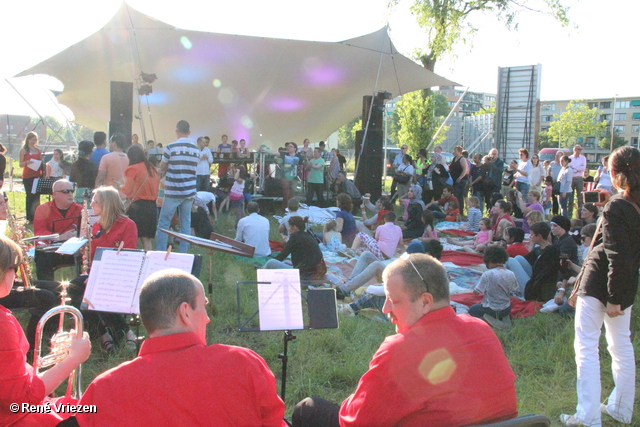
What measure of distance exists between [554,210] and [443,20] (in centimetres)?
878

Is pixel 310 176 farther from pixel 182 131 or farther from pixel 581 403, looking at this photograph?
pixel 581 403

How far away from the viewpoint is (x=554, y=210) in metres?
13.1

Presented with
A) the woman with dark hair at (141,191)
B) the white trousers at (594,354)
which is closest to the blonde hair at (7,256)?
the white trousers at (594,354)

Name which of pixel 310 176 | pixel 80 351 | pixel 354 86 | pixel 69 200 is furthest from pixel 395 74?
pixel 80 351

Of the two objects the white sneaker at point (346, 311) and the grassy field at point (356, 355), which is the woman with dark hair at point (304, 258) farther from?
the grassy field at point (356, 355)

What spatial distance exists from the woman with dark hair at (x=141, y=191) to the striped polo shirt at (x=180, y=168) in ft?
0.85

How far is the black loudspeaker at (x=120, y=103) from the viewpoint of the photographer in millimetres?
9992

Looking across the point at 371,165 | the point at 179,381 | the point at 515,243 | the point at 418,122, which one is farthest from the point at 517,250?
the point at 418,122

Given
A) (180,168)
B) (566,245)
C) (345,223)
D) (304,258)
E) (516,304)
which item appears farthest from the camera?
(345,223)

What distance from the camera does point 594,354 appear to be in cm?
311

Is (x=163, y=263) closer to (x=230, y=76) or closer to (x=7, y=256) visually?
(x=7, y=256)

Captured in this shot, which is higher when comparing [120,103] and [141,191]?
[120,103]

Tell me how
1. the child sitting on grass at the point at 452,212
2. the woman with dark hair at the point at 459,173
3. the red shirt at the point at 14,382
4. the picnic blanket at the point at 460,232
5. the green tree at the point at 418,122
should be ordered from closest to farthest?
the red shirt at the point at 14,382
the picnic blanket at the point at 460,232
the child sitting on grass at the point at 452,212
the woman with dark hair at the point at 459,173
the green tree at the point at 418,122

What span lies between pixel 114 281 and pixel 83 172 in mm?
5126
